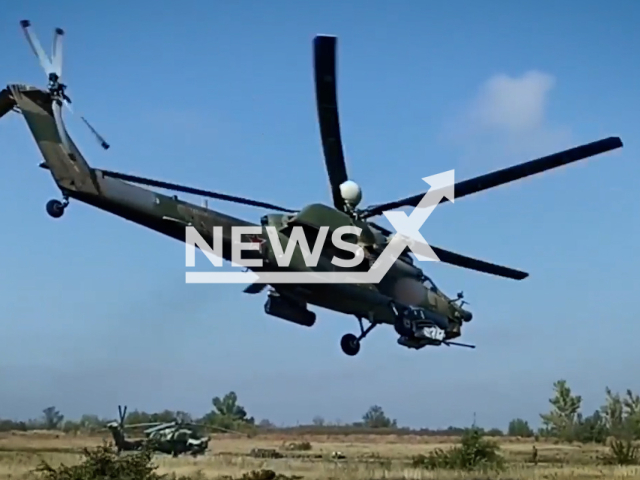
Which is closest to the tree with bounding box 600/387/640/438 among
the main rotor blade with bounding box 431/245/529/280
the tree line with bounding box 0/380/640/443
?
the tree line with bounding box 0/380/640/443

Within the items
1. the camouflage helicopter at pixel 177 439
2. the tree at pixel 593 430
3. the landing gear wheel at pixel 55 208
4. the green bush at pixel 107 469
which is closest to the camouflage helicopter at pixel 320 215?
the landing gear wheel at pixel 55 208

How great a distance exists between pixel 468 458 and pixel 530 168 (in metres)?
19.5

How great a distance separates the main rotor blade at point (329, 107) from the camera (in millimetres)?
14352

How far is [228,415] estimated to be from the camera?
316 ft

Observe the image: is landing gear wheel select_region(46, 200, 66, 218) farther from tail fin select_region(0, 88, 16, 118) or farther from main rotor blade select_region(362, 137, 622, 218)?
main rotor blade select_region(362, 137, 622, 218)

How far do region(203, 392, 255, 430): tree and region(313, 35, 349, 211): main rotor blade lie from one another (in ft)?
225

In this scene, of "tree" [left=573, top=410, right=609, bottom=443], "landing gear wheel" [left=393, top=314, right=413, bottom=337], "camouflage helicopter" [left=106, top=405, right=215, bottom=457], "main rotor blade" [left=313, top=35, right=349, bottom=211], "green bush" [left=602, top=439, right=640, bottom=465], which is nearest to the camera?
"main rotor blade" [left=313, top=35, right=349, bottom=211]

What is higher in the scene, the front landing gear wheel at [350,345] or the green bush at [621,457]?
the front landing gear wheel at [350,345]

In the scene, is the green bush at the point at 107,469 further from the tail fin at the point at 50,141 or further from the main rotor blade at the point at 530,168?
the main rotor blade at the point at 530,168

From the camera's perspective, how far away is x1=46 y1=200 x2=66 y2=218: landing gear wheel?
1484cm

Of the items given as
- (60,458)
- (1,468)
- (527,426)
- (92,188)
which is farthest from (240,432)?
(92,188)

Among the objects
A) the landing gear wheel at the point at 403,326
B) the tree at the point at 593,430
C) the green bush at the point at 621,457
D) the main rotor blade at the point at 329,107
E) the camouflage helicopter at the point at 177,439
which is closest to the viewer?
the main rotor blade at the point at 329,107

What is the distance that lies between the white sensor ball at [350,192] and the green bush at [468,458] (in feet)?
57.8

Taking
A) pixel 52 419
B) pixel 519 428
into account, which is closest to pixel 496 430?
pixel 519 428
